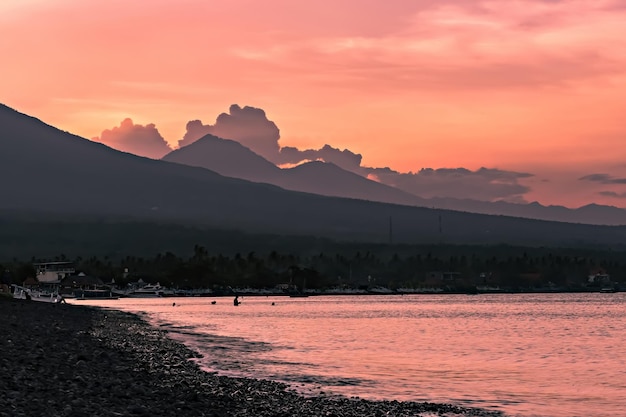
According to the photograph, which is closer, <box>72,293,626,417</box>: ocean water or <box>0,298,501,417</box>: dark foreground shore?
<box>0,298,501,417</box>: dark foreground shore

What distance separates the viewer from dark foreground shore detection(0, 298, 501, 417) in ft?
116

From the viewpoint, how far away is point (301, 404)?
4369cm

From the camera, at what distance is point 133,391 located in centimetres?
4109

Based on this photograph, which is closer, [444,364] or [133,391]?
[133,391]

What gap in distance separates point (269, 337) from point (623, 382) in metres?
50.9

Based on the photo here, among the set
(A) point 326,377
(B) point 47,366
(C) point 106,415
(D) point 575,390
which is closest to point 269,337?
(A) point 326,377

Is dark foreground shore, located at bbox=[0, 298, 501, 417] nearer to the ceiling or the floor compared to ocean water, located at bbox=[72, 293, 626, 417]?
nearer to the ceiling

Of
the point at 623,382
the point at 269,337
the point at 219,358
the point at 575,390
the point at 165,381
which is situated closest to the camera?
the point at 165,381

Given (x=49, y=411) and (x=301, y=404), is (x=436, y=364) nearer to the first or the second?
(x=301, y=404)

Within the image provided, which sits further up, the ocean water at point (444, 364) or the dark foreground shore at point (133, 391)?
the dark foreground shore at point (133, 391)

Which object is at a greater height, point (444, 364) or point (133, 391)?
point (133, 391)

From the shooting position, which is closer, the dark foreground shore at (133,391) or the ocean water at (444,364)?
the dark foreground shore at (133,391)

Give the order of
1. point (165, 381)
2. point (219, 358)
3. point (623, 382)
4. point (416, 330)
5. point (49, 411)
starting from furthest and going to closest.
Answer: point (416, 330)
point (219, 358)
point (623, 382)
point (165, 381)
point (49, 411)

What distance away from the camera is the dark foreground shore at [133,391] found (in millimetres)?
35344
